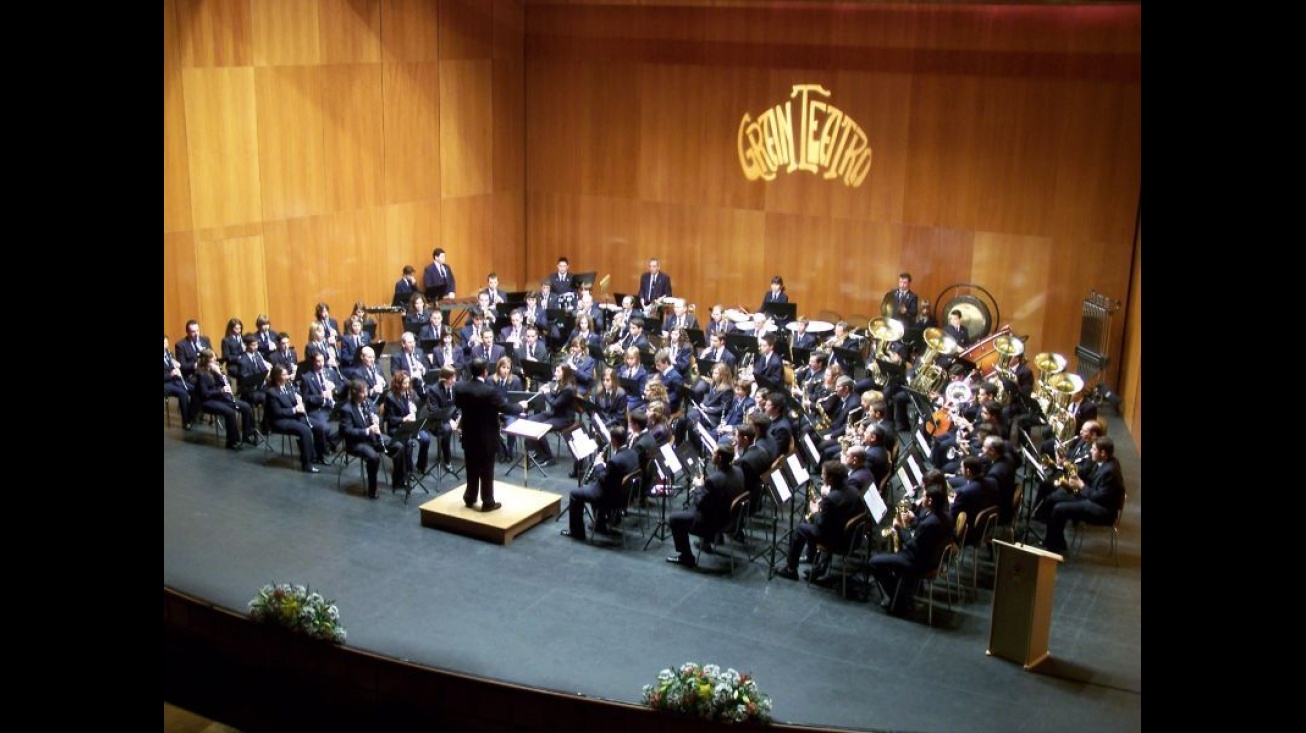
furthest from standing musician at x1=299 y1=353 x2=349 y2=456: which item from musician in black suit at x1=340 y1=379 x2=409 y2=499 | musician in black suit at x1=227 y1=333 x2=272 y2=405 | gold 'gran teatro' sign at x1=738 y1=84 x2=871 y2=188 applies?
gold 'gran teatro' sign at x1=738 y1=84 x2=871 y2=188

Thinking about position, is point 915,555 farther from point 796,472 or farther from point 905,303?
point 905,303

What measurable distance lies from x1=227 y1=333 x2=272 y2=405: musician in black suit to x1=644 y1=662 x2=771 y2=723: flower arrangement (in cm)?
813

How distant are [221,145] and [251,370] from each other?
3741mm

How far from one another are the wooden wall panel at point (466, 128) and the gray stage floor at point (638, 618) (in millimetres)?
8836

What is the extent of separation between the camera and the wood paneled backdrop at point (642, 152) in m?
16.3

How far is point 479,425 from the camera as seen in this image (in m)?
11.4

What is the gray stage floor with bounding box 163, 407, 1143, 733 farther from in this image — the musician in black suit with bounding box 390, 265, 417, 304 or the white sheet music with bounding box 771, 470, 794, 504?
the musician in black suit with bounding box 390, 265, 417, 304

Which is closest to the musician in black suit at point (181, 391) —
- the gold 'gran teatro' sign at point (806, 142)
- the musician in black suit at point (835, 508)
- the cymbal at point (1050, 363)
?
the musician in black suit at point (835, 508)

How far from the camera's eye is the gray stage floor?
881cm

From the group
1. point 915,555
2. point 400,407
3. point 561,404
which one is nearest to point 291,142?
point 400,407
